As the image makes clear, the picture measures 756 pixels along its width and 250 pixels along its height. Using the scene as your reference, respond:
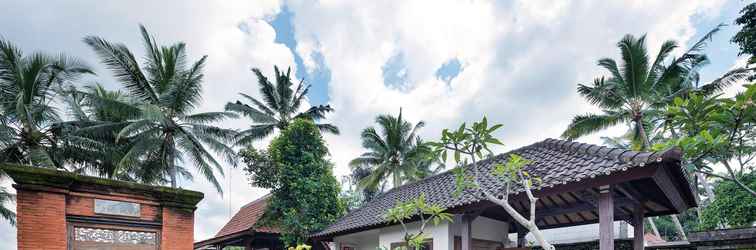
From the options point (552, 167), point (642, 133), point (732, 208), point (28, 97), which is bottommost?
point (732, 208)

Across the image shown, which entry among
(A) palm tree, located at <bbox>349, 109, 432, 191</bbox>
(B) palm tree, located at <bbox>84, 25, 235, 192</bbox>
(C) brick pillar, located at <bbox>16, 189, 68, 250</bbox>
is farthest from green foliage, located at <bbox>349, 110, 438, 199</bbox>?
Answer: (C) brick pillar, located at <bbox>16, 189, 68, 250</bbox>

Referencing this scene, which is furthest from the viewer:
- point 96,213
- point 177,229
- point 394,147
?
point 394,147

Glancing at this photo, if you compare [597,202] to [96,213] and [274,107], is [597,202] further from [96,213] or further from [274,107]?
[274,107]

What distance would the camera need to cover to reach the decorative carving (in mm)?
5711

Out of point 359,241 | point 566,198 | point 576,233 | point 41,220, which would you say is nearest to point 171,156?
point 359,241

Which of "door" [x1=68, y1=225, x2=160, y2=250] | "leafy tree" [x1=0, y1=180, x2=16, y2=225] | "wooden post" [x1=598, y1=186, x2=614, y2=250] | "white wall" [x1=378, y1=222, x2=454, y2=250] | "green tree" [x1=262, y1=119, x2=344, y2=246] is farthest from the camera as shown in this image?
"leafy tree" [x1=0, y1=180, x2=16, y2=225]

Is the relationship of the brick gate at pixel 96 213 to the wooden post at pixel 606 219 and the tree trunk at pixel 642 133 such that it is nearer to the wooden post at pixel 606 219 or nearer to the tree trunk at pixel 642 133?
the wooden post at pixel 606 219

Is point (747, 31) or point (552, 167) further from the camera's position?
point (747, 31)

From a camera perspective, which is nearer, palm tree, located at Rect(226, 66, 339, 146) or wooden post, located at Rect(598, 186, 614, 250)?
wooden post, located at Rect(598, 186, 614, 250)

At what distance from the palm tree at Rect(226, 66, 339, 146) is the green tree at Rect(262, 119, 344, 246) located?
4.47 metres

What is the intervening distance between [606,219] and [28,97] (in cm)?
1549

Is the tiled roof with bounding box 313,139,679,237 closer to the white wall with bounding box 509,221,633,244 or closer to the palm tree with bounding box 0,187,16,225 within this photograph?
the white wall with bounding box 509,221,633,244

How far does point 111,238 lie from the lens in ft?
19.4

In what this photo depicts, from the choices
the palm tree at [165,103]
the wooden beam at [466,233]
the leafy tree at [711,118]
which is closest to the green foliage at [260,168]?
the palm tree at [165,103]
